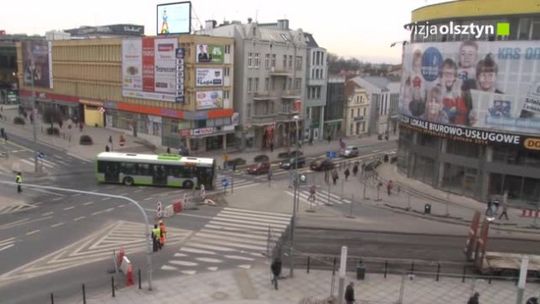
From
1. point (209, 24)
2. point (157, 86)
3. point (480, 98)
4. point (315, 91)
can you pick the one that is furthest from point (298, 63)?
point (480, 98)

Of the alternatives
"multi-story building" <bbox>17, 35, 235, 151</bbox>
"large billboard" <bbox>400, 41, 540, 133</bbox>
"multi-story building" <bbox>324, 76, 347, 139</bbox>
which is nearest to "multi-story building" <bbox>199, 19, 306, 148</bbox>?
"multi-story building" <bbox>17, 35, 235, 151</bbox>

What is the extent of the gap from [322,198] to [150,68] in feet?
Answer: 103

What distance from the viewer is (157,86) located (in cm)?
6400

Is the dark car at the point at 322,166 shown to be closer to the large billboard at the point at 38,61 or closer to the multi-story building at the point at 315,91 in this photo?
the multi-story building at the point at 315,91

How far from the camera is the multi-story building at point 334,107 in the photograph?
276 ft

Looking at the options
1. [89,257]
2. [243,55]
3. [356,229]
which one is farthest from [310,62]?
[89,257]

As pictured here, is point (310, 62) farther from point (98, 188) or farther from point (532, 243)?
point (532, 243)

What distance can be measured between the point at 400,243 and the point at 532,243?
906cm

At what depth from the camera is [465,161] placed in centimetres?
4534

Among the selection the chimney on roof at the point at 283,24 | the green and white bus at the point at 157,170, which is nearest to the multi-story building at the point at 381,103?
the chimney on roof at the point at 283,24

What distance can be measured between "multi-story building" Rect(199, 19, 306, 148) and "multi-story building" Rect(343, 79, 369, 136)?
14310mm

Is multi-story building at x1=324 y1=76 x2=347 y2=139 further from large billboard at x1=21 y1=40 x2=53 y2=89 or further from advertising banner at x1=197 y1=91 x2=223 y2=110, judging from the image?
large billboard at x1=21 y1=40 x2=53 y2=89

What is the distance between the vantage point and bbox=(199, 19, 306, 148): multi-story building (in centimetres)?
6656

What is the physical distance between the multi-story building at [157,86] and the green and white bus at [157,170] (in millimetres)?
15714
